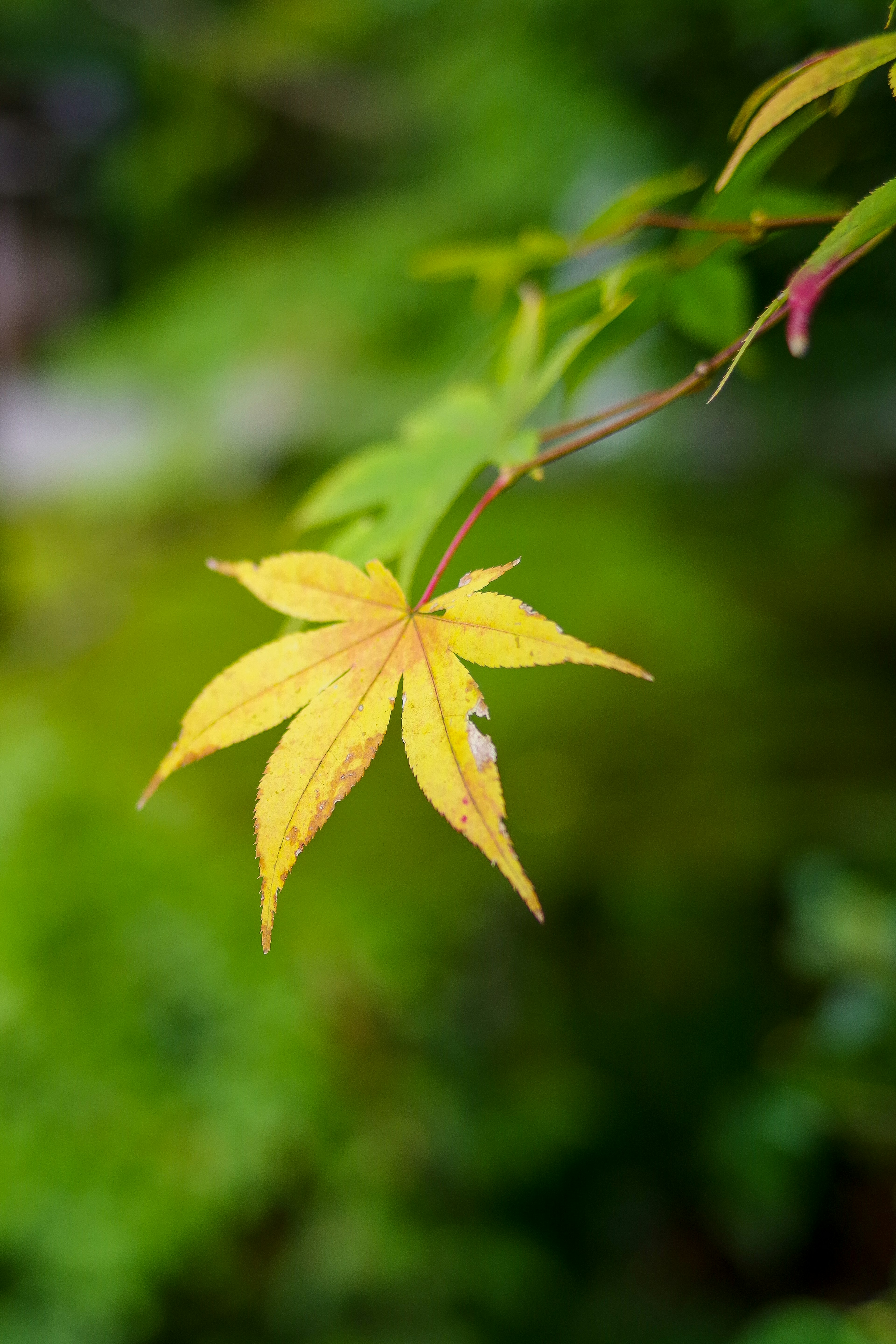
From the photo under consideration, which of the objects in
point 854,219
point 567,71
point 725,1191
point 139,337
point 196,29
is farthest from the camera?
point 196,29

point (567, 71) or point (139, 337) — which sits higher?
point (139, 337)

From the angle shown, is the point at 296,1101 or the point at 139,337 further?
the point at 139,337

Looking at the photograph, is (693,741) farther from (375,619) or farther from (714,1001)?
(375,619)

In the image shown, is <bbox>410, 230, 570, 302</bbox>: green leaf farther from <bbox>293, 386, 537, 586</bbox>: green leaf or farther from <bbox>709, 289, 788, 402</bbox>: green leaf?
<bbox>709, 289, 788, 402</bbox>: green leaf

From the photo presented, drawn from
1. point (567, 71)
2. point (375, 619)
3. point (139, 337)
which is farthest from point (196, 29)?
point (375, 619)

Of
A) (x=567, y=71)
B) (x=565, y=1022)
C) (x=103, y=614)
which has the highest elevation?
(x=567, y=71)

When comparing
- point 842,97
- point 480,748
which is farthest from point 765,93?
point 480,748

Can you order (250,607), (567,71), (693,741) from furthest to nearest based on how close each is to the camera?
(567,71), (250,607), (693,741)

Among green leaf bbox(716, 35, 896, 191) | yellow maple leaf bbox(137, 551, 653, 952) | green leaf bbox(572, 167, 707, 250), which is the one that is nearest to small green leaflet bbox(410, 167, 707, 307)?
green leaf bbox(572, 167, 707, 250)
